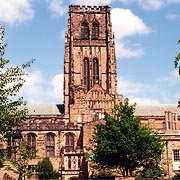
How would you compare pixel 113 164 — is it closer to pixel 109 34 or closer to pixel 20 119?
pixel 20 119

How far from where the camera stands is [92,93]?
259 ft

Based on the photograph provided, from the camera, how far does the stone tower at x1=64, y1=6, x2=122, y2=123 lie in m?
78.8

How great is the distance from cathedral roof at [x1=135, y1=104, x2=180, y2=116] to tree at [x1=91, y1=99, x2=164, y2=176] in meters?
45.8

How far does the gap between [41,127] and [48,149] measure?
3.53 m

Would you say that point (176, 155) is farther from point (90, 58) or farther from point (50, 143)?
point (90, 58)

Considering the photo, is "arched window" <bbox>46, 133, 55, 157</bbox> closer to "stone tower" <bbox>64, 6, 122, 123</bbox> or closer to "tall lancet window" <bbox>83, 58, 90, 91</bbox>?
"stone tower" <bbox>64, 6, 122, 123</bbox>

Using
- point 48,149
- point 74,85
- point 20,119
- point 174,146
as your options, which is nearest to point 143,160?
point 174,146

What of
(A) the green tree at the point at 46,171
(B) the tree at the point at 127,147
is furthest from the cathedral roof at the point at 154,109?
(B) the tree at the point at 127,147

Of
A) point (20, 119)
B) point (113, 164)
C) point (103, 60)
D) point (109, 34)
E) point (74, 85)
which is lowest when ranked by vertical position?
point (113, 164)

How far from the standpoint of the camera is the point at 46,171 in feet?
171

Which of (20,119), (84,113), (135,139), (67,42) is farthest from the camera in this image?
(67,42)

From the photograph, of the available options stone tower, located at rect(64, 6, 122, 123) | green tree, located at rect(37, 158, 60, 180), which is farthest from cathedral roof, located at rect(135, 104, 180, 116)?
green tree, located at rect(37, 158, 60, 180)

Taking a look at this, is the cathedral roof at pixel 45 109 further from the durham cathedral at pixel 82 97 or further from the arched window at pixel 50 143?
the arched window at pixel 50 143

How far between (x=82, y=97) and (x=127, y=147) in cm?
3879
